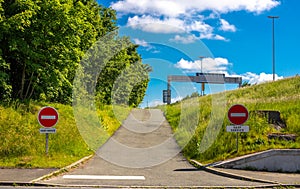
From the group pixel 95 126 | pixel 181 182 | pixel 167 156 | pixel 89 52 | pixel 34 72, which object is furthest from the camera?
pixel 89 52

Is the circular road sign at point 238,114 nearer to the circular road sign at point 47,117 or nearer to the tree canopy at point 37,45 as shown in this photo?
the circular road sign at point 47,117

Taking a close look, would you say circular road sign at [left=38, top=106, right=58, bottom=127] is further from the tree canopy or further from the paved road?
the tree canopy

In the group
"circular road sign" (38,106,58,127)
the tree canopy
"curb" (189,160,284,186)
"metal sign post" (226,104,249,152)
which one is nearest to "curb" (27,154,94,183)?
"circular road sign" (38,106,58,127)

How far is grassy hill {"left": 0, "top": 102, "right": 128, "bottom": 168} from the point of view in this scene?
14231 millimetres

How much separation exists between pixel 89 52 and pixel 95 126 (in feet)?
46.4

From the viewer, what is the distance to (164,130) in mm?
26500

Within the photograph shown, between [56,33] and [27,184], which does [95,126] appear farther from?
[27,184]

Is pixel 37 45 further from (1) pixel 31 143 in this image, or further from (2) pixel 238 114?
(2) pixel 238 114

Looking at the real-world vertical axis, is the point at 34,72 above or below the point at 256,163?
above

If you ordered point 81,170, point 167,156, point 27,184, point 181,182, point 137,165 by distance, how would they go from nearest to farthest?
point 27,184
point 181,182
point 81,170
point 137,165
point 167,156

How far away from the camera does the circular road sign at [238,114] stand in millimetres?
14281

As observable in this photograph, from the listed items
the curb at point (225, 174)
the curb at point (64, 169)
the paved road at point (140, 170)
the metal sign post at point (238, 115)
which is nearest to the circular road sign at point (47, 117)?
the curb at point (64, 169)

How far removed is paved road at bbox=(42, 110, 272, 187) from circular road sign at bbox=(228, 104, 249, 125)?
238cm

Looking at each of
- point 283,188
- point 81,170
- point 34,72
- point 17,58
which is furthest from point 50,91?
point 283,188
